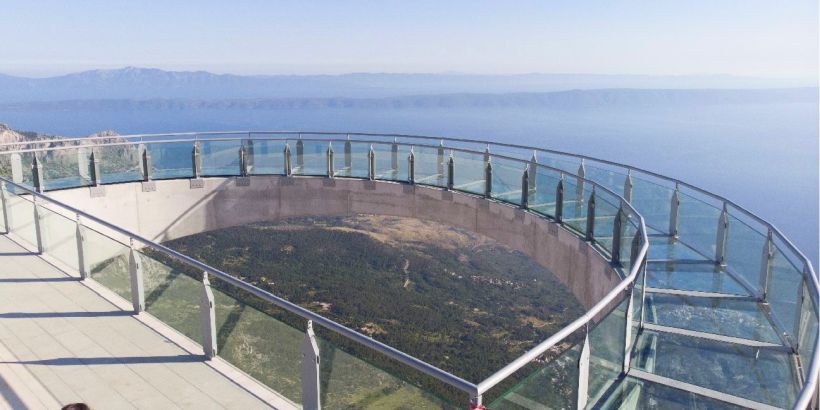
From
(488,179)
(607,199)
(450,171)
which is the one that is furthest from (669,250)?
(450,171)

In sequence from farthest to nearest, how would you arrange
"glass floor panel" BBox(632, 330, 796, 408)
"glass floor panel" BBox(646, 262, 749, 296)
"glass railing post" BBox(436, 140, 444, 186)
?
"glass railing post" BBox(436, 140, 444, 186) → "glass floor panel" BBox(646, 262, 749, 296) → "glass floor panel" BBox(632, 330, 796, 408)

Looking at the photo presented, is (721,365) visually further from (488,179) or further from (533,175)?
(488,179)

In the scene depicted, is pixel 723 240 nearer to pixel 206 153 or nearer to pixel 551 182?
pixel 551 182

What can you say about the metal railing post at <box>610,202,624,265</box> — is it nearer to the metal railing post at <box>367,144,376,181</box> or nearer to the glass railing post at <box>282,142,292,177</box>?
the metal railing post at <box>367,144,376,181</box>

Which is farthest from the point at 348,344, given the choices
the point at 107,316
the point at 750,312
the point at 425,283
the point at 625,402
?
the point at 425,283

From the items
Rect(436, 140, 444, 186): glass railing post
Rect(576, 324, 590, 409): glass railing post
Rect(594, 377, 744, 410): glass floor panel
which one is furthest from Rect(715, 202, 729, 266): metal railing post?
Rect(436, 140, 444, 186): glass railing post

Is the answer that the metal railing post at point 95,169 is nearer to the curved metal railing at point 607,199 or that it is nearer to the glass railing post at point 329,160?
the curved metal railing at point 607,199

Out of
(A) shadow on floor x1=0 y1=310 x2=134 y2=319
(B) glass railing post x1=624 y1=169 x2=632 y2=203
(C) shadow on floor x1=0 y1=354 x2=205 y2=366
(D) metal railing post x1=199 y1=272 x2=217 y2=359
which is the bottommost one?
(C) shadow on floor x1=0 y1=354 x2=205 y2=366
